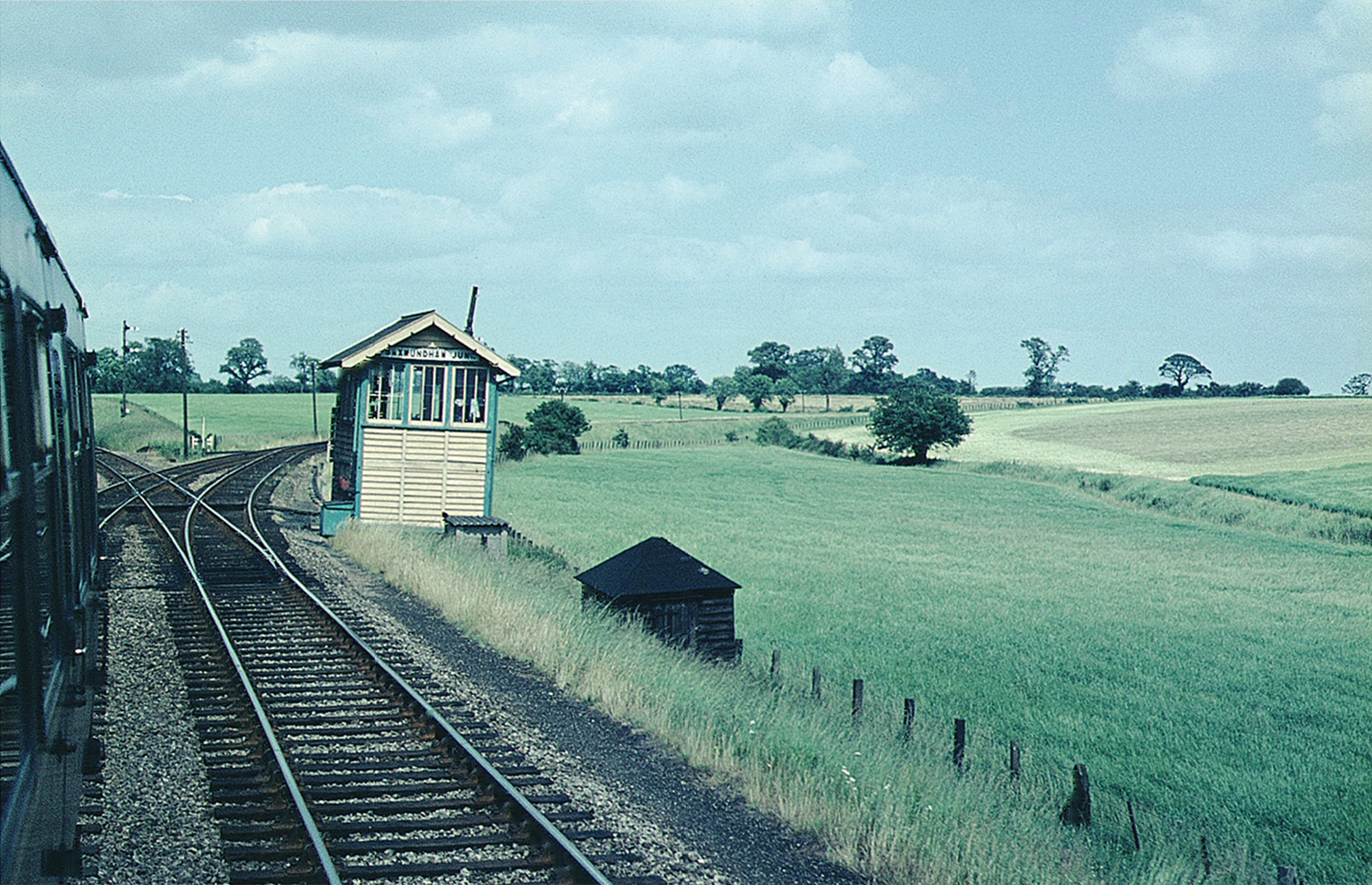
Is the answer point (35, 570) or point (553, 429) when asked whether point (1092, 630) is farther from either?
point (553, 429)

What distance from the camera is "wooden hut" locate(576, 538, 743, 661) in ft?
48.1

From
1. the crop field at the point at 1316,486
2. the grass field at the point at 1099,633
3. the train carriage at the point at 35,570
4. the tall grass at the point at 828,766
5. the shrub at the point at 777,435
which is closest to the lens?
the train carriage at the point at 35,570

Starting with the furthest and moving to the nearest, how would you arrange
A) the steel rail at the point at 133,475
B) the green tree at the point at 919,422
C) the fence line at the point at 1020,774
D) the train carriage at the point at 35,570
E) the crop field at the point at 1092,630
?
the green tree at the point at 919,422 → the steel rail at the point at 133,475 → the crop field at the point at 1092,630 → the fence line at the point at 1020,774 → the train carriage at the point at 35,570

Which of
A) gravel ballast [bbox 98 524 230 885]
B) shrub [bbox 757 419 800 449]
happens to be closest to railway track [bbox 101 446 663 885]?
gravel ballast [bbox 98 524 230 885]

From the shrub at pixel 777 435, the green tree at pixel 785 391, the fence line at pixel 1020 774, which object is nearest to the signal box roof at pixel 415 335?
the fence line at pixel 1020 774

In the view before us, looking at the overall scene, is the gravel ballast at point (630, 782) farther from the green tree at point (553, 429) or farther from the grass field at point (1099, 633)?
the green tree at point (553, 429)

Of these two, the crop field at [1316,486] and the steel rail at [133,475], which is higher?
the steel rail at [133,475]

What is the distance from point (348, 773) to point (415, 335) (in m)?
16.7

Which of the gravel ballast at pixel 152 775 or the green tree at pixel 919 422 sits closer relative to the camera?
the gravel ballast at pixel 152 775

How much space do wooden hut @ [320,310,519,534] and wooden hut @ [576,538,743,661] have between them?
33.4 feet

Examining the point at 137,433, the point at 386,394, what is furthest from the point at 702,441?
the point at 386,394

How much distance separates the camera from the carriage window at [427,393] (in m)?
24.1

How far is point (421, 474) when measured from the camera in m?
24.3

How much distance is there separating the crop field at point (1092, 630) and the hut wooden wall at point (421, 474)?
310 cm
